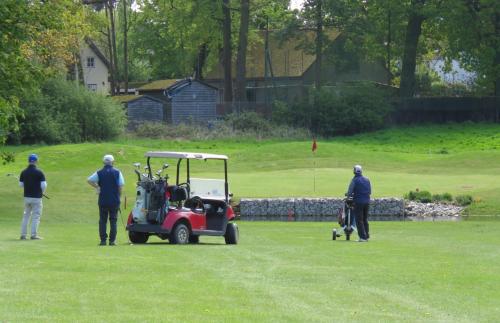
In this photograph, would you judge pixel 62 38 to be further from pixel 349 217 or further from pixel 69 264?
pixel 69 264

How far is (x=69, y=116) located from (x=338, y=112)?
62.6 ft

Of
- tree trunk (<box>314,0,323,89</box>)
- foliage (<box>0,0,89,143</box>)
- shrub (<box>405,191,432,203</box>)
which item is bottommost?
shrub (<box>405,191,432,203</box>)

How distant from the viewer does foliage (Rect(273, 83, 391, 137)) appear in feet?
241

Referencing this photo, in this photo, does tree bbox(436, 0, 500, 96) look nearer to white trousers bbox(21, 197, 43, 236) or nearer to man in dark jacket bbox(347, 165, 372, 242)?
man in dark jacket bbox(347, 165, 372, 242)

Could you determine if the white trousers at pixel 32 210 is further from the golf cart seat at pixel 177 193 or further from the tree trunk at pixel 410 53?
the tree trunk at pixel 410 53

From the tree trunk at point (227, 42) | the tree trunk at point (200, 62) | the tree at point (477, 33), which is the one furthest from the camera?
the tree trunk at point (200, 62)

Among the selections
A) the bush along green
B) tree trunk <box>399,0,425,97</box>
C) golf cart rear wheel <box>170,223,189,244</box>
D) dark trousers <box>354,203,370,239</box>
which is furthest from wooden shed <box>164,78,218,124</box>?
golf cart rear wheel <box>170,223,189,244</box>

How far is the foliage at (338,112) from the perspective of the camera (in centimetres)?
7356

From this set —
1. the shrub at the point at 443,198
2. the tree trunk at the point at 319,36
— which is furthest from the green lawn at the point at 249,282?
the tree trunk at the point at 319,36

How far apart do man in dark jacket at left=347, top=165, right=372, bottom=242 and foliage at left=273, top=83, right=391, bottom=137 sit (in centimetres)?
4939

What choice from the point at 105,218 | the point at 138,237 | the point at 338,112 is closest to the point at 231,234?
the point at 138,237

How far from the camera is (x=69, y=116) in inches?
2564

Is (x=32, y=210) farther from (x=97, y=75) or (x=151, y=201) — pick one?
(x=97, y=75)

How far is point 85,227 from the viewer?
2998cm
